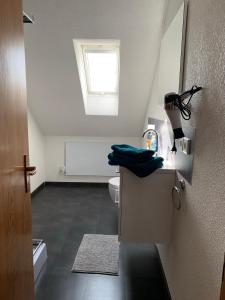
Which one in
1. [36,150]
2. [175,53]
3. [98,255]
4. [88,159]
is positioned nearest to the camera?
[175,53]

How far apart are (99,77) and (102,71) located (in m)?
0.10

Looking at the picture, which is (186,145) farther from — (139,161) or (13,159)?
(13,159)

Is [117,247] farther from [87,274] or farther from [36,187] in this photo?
[36,187]

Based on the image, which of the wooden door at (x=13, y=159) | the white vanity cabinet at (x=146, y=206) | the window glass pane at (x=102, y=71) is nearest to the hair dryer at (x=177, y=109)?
the white vanity cabinet at (x=146, y=206)

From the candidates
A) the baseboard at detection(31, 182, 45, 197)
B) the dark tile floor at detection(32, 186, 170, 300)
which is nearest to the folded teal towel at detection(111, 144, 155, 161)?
the dark tile floor at detection(32, 186, 170, 300)

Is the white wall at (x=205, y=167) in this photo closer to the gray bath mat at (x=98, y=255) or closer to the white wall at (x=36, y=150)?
the gray bath mat at (x=98, y=255)

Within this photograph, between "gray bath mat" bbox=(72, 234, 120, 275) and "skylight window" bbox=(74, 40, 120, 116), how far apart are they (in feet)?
5.77

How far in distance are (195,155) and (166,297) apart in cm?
113

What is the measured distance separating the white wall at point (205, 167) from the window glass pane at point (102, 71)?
1835mm

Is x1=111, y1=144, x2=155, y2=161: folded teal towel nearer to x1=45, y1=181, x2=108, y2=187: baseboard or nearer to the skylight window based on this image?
the skylight window

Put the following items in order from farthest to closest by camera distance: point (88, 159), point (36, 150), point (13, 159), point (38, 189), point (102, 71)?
point (88, 159) < point (38, 189) < point (36, 150) < point (102, 71) < point (13, 159)

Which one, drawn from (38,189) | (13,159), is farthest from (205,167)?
(38,189)

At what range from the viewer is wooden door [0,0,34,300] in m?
0.93

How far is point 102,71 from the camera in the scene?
128 inches
